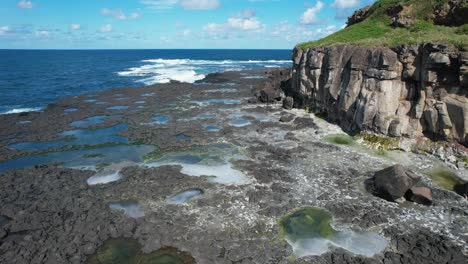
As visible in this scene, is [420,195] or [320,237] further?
[420,195]

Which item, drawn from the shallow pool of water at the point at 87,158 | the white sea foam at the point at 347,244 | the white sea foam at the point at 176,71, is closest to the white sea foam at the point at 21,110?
the shallow pool of water at the point at 87,158

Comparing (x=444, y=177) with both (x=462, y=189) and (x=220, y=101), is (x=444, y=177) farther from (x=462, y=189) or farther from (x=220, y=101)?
(x=220, y=101)

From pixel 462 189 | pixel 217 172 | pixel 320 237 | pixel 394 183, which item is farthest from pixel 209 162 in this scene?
pixel 462 189

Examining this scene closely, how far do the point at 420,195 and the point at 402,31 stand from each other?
25.8m

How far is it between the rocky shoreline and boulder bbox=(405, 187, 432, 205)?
1.47ft

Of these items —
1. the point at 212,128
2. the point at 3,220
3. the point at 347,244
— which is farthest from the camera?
the point at 212,128

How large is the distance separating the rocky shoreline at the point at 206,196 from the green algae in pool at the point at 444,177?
343mm

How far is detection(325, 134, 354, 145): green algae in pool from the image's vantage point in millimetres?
34919

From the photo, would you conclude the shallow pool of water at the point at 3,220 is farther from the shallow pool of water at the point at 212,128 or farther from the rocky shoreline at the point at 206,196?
the shallow pool of water at the point at 212,128

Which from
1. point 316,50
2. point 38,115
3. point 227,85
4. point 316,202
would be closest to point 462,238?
point 316,202

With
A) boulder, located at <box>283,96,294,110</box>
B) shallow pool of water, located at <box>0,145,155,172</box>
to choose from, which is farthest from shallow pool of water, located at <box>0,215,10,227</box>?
boulder, located at <box>283,96,294,110</box>

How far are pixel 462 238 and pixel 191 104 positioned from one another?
43909mm

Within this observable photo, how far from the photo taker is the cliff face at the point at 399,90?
29.8m

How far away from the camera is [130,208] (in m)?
23.0
